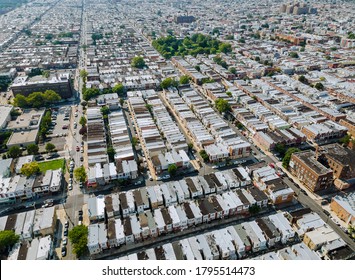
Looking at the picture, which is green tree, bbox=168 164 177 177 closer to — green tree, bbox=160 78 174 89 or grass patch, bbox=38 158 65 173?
grass patch, bbox=38 158 65 173

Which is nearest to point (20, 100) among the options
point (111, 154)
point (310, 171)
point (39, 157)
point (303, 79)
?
point (39, 157)

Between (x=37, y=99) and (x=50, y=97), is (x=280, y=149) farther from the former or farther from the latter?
(x=37, y=99)

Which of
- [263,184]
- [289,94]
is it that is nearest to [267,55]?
[289,94]

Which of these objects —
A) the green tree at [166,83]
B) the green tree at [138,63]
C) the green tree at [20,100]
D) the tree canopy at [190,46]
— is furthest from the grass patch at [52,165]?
the tree canopy at [190,46]
